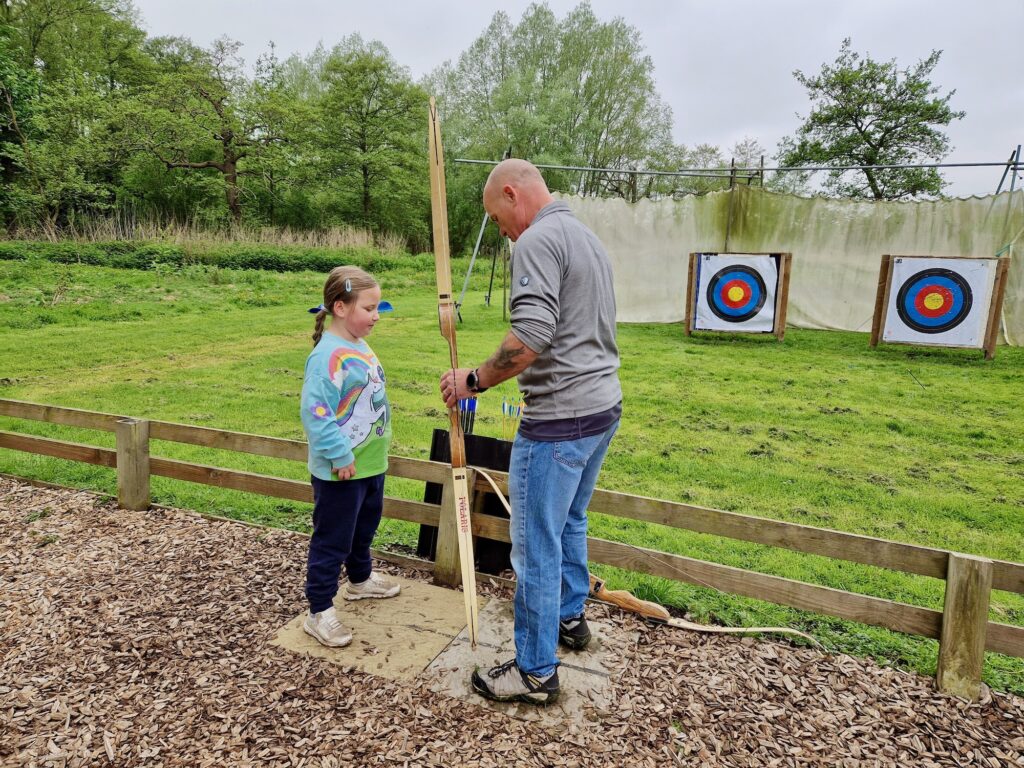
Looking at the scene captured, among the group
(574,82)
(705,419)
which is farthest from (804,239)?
(574,82)

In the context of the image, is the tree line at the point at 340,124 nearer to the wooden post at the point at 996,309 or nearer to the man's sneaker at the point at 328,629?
the wooden post at the point at 996,309

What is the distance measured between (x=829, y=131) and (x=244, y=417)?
80.3 ft

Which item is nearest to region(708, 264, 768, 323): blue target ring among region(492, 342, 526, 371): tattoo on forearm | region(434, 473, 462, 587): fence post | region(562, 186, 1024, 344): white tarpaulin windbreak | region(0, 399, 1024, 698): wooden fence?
region(562, 186, 1024, 344): white tarpaulin windbreak

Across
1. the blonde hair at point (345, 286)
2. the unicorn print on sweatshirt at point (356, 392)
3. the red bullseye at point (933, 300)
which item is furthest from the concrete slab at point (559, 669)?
the red bullseye at point (933, 300)

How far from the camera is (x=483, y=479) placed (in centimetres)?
282

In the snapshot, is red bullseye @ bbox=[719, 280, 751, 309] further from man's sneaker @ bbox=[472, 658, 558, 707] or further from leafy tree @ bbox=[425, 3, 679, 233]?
leafy tree @ bbox=[425, 3, 679, 233]

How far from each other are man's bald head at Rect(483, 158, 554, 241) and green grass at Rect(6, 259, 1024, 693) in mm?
1803

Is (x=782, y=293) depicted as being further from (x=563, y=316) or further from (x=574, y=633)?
(x=563, y=316)

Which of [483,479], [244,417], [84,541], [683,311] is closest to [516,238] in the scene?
[483,479]

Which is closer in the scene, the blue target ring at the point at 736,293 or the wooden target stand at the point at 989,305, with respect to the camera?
the wooden target stand at the point at 989,305

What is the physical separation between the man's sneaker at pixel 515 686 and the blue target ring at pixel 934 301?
877cm

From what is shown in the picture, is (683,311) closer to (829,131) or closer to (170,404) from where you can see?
(170,404)

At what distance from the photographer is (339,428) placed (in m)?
2.27

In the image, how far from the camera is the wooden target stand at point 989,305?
8305 millimetres
